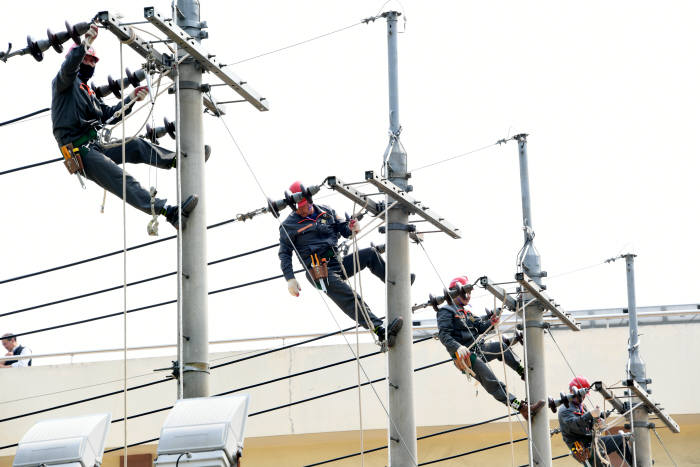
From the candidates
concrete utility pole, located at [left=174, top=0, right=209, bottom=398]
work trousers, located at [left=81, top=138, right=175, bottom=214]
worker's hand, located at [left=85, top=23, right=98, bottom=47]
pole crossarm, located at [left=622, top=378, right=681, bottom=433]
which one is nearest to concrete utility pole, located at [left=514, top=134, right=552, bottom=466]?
pole crossarm, located at [left=622, top=378, right=681, bottom=433]

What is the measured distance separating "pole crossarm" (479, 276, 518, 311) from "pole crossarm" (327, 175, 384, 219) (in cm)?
242

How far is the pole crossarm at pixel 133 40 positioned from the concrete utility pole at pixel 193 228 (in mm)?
166

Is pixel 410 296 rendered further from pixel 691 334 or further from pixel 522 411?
pixel 691 334

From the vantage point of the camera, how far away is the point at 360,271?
42.6 ft

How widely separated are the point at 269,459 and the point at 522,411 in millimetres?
6962

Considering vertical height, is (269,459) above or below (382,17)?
below

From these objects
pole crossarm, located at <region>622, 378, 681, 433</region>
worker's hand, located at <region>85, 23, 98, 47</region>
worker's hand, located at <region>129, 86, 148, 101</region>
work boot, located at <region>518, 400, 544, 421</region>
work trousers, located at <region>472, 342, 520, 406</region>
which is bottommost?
work boot, located at <region>518, 400, 544, 421</region>

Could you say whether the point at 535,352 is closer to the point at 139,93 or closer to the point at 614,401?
the point at 614,401

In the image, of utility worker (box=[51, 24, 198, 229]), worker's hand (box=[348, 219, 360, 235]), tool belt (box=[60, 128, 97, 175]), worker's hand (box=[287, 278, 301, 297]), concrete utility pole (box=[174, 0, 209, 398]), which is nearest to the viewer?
concrete utility pole (box=[174, 0, 209, 398])

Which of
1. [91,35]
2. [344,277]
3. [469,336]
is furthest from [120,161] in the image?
[469,336]

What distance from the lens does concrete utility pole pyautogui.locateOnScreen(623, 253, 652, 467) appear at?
1639 cm

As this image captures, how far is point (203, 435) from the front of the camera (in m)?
7.41

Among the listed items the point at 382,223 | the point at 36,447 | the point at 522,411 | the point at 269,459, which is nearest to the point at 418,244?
the point at 382,223

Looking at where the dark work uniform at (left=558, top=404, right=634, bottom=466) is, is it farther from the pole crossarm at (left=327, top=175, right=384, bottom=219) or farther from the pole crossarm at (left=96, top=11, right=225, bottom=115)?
the pole crossarm at (left=96, top=11, right=225, bottom=115)
